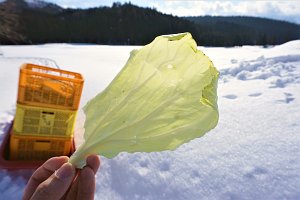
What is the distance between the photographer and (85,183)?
3.73 feet

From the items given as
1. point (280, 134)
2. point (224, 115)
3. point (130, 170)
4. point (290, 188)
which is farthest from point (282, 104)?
point (130, 170)

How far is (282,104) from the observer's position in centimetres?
407

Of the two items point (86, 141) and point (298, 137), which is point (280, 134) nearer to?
point (298, 137)

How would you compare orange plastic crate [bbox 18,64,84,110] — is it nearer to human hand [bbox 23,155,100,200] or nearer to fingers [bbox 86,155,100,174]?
human hand [bbox 23,155,100,200]

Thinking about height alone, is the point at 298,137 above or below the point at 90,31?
above

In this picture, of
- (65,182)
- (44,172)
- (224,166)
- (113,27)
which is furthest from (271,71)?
(113,27)

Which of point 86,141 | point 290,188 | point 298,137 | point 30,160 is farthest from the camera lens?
point 30,160

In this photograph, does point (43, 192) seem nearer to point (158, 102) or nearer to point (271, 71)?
point (158, 102)

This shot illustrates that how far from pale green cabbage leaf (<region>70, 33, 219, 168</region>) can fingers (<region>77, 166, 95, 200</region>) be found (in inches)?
3.3

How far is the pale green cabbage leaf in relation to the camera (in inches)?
38.6

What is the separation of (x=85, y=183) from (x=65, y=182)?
0.25 feet

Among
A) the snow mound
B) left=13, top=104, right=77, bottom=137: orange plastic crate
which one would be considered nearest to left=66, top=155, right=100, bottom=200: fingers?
left=13, top=104, right=77, bottom=137: orange plastic crate

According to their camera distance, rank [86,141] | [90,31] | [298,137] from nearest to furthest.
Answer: [86,141] < [298,137] < [90,31]

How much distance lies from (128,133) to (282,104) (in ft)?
11.3
